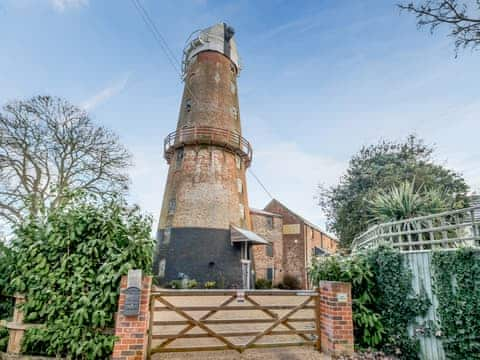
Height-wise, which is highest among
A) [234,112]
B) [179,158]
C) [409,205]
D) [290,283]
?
[234,112]

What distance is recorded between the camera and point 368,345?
15.3 feet

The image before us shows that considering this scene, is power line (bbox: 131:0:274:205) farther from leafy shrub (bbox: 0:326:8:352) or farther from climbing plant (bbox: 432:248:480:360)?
climbing plant (bbox: 432:248:480:360)

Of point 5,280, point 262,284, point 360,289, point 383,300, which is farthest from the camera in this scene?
point 262,284

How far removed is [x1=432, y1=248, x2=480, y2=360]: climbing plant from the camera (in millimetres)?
3475

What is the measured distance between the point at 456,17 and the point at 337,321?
5508 mm

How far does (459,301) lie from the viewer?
367 cm

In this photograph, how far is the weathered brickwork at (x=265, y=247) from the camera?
1988cm

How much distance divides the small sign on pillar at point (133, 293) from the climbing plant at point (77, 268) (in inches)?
8.5

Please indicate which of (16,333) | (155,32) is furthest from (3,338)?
(155,32)

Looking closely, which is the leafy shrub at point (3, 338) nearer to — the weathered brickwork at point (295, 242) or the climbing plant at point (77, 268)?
the climbing plant at point (77, 268)

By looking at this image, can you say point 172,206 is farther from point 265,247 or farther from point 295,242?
point 295,242

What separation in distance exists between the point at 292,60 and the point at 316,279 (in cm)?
970

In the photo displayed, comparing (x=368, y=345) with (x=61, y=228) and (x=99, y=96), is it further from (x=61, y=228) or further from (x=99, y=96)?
(x=99, y=96)

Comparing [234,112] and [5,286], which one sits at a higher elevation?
[234,112]
